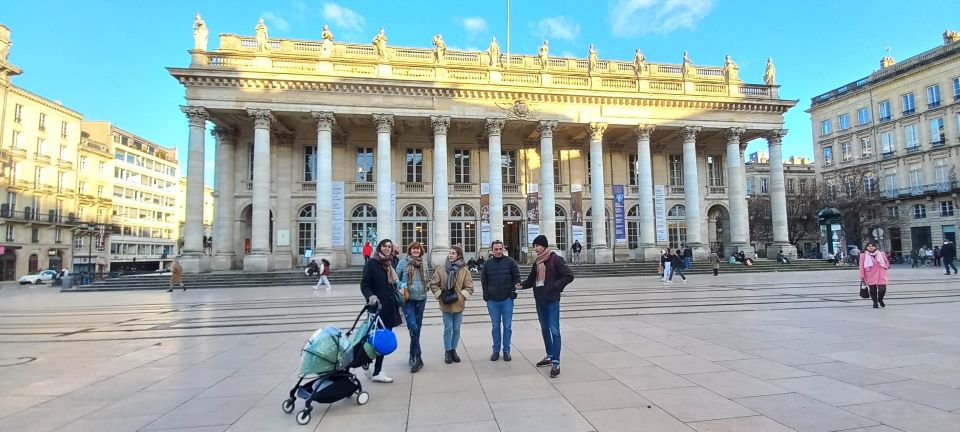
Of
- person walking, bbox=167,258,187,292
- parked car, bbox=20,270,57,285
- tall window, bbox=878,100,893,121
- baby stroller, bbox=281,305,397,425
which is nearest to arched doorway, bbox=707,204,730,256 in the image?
tall window, bbox=878,100,893,121

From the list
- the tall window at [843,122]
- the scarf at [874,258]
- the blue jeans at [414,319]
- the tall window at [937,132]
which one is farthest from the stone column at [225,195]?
the tall window at [843,122]

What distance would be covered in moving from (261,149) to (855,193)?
47.8 metres

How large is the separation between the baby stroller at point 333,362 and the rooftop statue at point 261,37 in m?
25.9

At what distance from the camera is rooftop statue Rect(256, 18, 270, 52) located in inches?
1005

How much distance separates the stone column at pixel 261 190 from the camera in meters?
24.6

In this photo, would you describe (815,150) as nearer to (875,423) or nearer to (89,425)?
(875,423)

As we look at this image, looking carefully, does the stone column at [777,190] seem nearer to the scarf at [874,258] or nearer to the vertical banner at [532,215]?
the vertical banner at [532,215]

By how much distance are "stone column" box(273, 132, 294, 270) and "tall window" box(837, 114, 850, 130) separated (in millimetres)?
52882

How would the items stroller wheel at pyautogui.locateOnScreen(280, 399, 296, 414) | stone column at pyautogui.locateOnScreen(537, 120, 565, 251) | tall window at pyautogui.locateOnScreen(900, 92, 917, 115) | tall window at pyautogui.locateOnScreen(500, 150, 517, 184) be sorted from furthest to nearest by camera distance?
tall window at pyautogui.locateOnScreen(900, 92, 917, 115) → tall window at pyautogui.locateOnScreen(500, 150, 517, 184) → stone column at pyautogui.locateOnScreen(537, 120, 565, 251) → stroller wheel at pyautogui.locateOnScreen(280, 399, 296, 414)

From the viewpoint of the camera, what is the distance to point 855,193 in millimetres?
40562

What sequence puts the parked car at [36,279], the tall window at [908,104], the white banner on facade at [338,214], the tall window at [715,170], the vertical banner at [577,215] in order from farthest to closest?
the tall window at [908,104]
the parked car at [36,279]
the tall window at [715,170]
the vertical banner at [577,215]
the white banner on facade at [338,214]

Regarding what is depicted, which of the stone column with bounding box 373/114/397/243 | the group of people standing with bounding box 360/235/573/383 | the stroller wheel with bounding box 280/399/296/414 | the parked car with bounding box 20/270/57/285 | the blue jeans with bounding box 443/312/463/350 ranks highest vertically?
the stone column with bounding box 373/114/397/243

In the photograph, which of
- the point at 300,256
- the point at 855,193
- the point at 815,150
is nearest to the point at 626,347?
the point at 300,256

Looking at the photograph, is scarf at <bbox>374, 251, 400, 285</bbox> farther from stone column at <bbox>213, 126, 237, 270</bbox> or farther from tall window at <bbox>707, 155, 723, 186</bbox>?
tall window at <bbox>707, 155, 723, 186</bbox>
